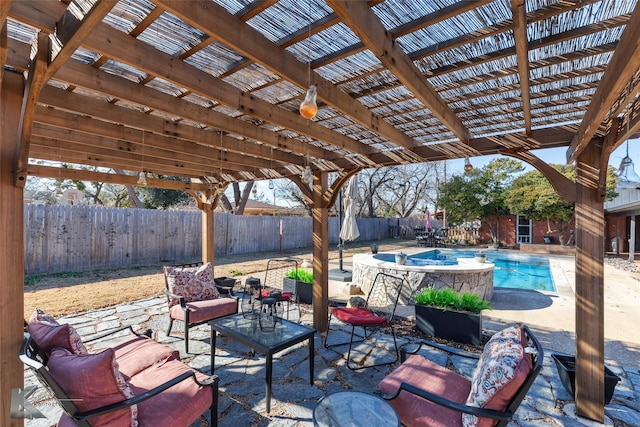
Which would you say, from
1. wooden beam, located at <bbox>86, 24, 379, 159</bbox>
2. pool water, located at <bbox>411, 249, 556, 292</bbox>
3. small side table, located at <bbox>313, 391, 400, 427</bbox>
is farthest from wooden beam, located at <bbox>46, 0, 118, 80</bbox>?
pool water, located at <bbox>411, 249, 556, 292</bbox>

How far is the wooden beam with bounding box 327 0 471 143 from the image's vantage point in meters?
1.35

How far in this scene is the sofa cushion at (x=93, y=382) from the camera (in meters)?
1.59

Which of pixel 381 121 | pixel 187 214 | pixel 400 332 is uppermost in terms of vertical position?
pixel 381 121

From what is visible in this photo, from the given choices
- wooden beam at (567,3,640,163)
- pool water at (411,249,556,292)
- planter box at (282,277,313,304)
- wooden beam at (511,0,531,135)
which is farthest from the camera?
pool water at (411,249,556,292)

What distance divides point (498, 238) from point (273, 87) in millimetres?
17826

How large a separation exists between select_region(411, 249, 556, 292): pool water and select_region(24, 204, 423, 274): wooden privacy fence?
7269 mm

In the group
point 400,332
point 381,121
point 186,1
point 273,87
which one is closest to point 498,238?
point 400,332

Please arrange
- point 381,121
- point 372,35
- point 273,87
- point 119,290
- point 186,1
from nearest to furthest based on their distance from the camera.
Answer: point 186,1
point 372,35
point 273,87
point 381,121
point 119,290

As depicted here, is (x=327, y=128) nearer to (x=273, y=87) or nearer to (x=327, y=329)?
(x=273, y=87)

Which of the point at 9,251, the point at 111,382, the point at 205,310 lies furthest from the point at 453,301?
the point at 9,251

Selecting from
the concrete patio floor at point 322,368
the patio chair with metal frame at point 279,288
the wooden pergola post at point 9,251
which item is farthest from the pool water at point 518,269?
the wooden pergola post at point 9,251

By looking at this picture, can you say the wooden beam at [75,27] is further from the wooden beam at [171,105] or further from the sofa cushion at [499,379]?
the sofa cushion at [499,379]

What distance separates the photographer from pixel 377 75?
227 cm

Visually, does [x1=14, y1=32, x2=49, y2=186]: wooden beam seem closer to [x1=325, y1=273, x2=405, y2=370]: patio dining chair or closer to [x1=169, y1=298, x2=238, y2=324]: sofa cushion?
[x1=169, y1=298, x2=238, y2=324]: sofa cushion
